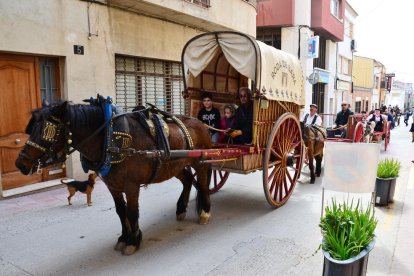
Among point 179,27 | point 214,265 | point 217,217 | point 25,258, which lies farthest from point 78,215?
point 179,27

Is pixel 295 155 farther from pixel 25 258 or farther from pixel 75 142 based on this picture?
pixel 25 258

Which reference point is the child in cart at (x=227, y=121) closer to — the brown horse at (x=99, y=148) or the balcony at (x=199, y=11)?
the brown horse at (x=99, y=148)

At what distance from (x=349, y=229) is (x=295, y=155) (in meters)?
3.58

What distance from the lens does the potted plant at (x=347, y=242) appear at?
309 cm

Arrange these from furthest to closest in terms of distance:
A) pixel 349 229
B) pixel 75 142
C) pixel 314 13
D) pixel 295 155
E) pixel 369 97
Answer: pixel 369 97
pixel 314 13
pixel 295 155
pixel 75 142
pixel 349 229

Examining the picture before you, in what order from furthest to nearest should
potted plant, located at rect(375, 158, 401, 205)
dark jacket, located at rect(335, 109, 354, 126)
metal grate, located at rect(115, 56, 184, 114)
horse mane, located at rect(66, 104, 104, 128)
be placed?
dark jacket, located at rect(335, 109, 354, 126), metal grate, located at rect(115, 56, 184, 114), potted plant, located at rect(375, 158, 401, 205), horse mane, located at rect(66, 104, 104, 128)

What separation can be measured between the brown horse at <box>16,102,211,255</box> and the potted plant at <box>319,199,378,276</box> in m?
2.13

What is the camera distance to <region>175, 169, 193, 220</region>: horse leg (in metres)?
5.55

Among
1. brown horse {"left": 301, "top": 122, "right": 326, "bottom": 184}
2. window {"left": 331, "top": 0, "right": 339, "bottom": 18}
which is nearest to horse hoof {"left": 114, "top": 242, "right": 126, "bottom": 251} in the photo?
brown horse {"left": 301, "top": 122, "right": 326, "bottom": 184}

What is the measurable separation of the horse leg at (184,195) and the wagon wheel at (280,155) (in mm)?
1249

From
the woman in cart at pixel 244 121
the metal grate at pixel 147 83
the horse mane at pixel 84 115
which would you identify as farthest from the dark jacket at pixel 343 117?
the horse mane at pixel 84 115

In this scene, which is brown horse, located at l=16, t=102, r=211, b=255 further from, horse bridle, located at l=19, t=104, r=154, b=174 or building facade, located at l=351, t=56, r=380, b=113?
building facade, located at l=351, t=56, r=380, b=113

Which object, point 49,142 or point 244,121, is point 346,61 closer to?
point 244,121

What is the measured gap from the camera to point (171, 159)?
4.52 metres
